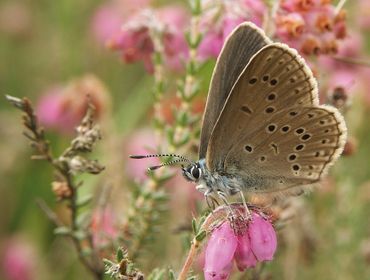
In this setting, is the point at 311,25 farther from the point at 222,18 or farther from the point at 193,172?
the point at 193,172

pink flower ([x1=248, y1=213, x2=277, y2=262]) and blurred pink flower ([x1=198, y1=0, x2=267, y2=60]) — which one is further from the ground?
blurred pink flower ([x1=198, y1=0, x2=267, y2=60])

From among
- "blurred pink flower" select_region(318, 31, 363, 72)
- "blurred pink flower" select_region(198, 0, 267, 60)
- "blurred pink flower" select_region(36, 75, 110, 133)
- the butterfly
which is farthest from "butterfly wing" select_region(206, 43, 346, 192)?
"blurred pink flower" select_region(318, 31, 363, 72)

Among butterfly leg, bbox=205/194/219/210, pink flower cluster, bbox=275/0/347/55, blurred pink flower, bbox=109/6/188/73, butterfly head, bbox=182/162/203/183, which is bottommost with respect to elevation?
butterfly leg, bbox=205/194/219/210

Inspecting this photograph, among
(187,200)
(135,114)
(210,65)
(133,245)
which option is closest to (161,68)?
(210,65)

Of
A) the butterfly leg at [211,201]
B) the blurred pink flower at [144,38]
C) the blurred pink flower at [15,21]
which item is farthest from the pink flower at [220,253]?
the blurred pink flower at [15,21]

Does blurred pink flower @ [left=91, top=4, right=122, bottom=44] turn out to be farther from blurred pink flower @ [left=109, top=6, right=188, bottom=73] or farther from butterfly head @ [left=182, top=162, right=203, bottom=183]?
butterfly head @ [left=182, top=162, right=203, bottom=183]

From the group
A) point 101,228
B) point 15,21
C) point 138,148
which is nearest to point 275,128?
point 101,228

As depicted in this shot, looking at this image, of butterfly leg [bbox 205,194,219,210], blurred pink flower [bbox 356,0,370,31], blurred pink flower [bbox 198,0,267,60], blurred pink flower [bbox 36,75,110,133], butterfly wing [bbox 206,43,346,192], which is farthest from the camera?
blurred pink flower [bbox 356,0,370,31]

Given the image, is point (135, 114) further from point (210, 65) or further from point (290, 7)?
point (290, 7)

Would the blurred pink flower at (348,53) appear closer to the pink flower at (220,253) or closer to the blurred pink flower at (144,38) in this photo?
the blurred pink flower at (144,38)
